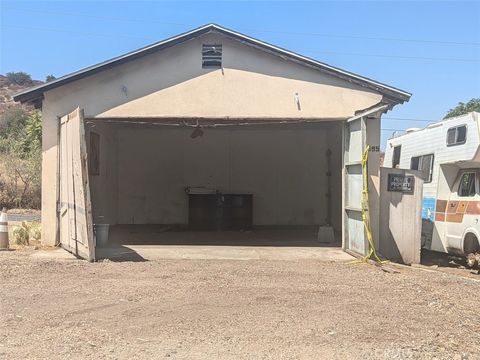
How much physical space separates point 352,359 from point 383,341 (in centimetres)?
70

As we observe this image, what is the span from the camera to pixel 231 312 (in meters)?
6.72

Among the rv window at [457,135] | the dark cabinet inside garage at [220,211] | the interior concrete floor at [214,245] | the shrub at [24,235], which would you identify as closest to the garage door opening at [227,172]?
the dark cabinet inside garage at [220,211]

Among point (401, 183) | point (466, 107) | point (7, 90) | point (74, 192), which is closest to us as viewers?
point (74, 192)

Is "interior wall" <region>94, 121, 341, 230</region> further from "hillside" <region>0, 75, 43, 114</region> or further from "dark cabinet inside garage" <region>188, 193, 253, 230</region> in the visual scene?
"hillside" <region>0, 75, 43, 114</region>

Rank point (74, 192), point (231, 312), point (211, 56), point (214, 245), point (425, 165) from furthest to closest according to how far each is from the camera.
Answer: point (214, 245) < point (211, 56) < point (425, 165) < point (74, 192) < point (231, 312)

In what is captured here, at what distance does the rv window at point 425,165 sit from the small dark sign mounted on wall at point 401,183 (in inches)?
33.7

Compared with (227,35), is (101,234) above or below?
below

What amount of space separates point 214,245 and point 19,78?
75.5 metres

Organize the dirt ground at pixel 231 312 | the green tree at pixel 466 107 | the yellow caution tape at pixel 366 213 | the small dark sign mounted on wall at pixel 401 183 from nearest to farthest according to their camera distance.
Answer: the dirt ground at pixel 231 312, the yellow caution tape at pixel 366 213, the small dark sign mounted on wall at pixel 401 183, the green tree at pixel 466 107

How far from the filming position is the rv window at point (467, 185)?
10.9 m

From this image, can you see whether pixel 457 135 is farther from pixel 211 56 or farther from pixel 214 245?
pixel 214 245

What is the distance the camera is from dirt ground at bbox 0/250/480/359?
538 cm

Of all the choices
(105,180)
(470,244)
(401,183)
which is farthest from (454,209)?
(105,180)

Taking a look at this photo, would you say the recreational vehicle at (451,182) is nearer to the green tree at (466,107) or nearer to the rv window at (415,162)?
the rv window at (415,162)
